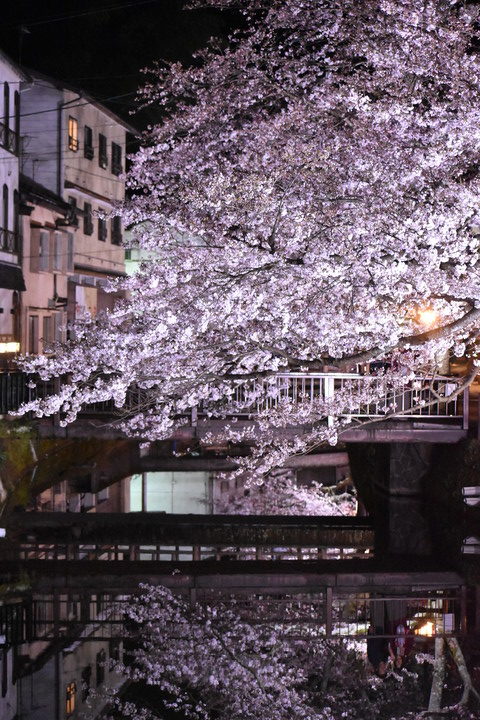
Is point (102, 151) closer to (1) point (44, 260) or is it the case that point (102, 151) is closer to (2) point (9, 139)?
(1) point (44, 260)

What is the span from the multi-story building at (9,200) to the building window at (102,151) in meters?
8.63

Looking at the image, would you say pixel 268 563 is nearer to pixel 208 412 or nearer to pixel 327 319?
pixel 208 412

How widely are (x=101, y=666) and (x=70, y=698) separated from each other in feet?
3.68

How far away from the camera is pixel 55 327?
111 ft

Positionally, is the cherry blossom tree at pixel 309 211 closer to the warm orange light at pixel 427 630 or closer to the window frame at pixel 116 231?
the warm orange light at pixel 427 630

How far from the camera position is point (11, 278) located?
27.3 meters

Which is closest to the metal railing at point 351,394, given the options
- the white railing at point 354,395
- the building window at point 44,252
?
the white railing at point 354,395

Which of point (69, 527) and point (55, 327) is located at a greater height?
point (55, 327)

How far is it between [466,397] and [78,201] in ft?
63.1

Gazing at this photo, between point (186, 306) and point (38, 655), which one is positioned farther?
point (186, 306)

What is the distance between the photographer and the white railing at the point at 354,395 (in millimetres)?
18297

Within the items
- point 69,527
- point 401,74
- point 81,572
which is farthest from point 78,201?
point 401,74

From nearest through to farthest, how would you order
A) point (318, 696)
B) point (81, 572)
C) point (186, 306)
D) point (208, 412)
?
point (318, 696), point (186, 306), point (81, 572), point (208, 412)

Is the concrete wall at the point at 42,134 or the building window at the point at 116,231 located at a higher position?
the concrete wall at the point at 42,134
